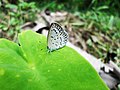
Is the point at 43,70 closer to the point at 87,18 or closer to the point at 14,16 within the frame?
the point at 14,16

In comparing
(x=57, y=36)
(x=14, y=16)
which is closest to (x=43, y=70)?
(x=57, y=36)

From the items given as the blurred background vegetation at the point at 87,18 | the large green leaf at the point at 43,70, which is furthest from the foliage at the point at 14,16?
the large green leaf at the point at 43,70

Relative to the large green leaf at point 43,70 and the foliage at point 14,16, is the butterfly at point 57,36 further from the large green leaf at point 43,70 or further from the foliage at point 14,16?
the foliage at point 14,16

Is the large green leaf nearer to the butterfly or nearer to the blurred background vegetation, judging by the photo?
the butterfly

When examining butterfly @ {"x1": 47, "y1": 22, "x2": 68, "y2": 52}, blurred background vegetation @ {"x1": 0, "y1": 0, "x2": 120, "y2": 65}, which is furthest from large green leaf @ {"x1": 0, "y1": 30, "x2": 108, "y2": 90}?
blurred background vegetation @ {"x1": 0, "y1": 0, "x2": 120, "y2": 65}

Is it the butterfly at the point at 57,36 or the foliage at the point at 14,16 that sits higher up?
the butterfly at the point at 57,36

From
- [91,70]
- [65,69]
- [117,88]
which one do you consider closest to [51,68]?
[65,69]

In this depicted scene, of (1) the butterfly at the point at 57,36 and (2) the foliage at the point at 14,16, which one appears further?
(2) the foliage at the point at 14,16
